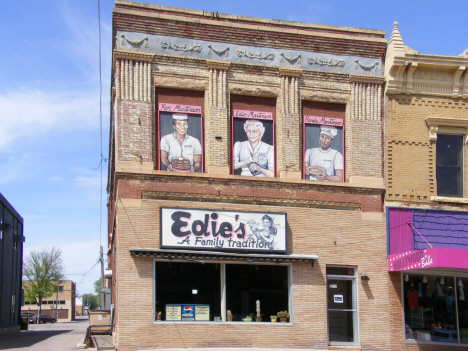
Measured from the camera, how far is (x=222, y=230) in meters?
18.1

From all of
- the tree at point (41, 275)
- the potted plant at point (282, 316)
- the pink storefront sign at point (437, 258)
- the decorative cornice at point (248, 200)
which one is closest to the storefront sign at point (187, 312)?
the potted plant at point (282, 316)

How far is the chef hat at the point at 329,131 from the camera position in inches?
785

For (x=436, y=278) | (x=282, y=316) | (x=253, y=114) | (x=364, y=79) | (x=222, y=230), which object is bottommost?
(x=282, y=316)

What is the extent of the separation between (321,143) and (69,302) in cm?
8689

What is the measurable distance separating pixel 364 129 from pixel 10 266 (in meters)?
30.0

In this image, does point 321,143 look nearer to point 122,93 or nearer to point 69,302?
point 122,93

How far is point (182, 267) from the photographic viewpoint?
58.9 feet

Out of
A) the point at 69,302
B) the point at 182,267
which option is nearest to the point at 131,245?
the point at 182,267

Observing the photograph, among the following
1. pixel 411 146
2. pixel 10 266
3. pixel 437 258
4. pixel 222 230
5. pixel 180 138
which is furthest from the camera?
pixel 10 266

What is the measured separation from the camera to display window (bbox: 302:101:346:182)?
19.7 metres

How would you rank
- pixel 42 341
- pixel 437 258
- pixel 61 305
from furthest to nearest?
1. pixel 61 305
2. pixel 42 341
3. pixel 437 258

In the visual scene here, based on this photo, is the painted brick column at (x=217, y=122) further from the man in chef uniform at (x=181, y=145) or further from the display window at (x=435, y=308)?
the display window at (x=435, y=308)

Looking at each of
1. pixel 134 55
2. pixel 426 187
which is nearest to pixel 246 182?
pixel 134 55

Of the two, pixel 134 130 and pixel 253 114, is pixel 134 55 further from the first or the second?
pixel 253 114
